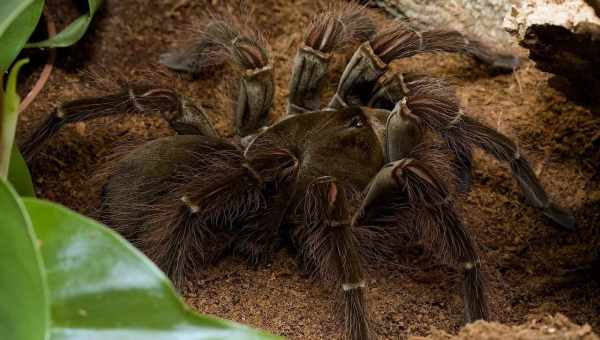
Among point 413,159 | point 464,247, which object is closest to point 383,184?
point 413,159

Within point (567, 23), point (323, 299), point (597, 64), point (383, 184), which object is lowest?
point (323, 299)

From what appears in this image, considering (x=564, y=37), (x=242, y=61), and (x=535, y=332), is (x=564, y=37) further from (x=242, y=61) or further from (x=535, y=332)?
(x=242, y=61)

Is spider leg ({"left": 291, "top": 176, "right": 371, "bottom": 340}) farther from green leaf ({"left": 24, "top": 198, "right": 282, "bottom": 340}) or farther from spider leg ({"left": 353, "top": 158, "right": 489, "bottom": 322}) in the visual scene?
green leaf ({"left": 24, "top": 198, "right": 282, "bottom": 340})

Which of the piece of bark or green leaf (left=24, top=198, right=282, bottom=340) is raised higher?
the piece of bark

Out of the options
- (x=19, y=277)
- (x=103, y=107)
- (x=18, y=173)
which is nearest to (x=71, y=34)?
(x=103, y=107)

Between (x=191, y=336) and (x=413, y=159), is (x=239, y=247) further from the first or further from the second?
(x=191, y=336)

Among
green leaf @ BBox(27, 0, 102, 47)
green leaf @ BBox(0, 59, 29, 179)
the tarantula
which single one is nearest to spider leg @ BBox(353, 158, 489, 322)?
the tarantula
